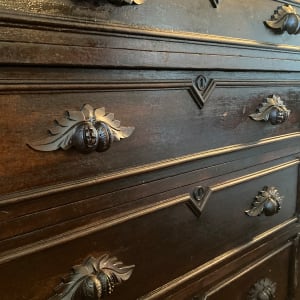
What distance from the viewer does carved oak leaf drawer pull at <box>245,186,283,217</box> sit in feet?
2.94

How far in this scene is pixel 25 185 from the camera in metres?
0.52

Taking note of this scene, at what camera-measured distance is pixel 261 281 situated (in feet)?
3.15

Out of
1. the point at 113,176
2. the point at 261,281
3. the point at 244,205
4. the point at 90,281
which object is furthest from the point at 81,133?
the point at 261,281

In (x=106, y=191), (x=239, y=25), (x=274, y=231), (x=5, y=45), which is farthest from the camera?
(x=274, y=231)

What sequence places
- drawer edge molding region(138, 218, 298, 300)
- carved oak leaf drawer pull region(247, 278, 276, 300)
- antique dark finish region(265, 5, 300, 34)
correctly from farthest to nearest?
1. carved oak leaf drawer pull region(247, 278, 276, 300)
2. antique dark finish region(265, 5, 300, 34)
3. drawer edge molding region(138, 218, 298, 300)

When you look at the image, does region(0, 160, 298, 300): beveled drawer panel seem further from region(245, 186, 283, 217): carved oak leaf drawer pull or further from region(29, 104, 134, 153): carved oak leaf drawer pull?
region(29, 104, 134, 153): carved oak leaf drawer pull

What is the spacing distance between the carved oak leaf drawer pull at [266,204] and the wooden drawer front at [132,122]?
0.12 meters

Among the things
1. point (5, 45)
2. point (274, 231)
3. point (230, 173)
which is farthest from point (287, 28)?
point (5, 45)

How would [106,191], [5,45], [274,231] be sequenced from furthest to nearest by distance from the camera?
[274,231]
[106,191]
[5,45]

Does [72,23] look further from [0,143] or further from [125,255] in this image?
[125,255]

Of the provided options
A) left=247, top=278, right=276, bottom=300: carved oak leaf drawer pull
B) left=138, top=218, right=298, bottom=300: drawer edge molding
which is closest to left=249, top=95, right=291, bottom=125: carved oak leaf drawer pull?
left=138, top=218, right=298, bottom=300: drawer edge molding

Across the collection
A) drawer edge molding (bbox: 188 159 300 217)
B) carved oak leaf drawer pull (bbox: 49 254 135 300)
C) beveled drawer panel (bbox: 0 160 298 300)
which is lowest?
carved oak leaf drawer pull (bbox: 49 254 135 300)

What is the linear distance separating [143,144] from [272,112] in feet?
1.11

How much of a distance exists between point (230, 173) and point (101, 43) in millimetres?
380
